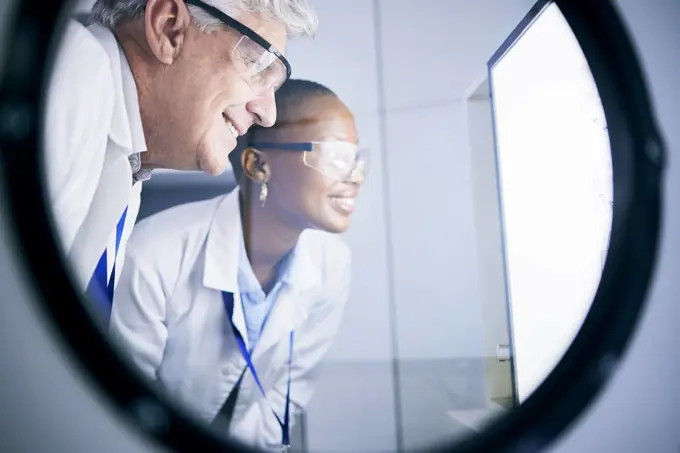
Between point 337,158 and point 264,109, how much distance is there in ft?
0.45

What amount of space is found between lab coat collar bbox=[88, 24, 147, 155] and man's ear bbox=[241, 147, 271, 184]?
16 cm

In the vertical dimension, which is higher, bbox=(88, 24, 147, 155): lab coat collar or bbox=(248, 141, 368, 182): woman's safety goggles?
bbox=(88, 24, 147, 155): lab coat collar

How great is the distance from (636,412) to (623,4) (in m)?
0.64

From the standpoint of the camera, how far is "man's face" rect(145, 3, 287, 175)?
2.59 ft

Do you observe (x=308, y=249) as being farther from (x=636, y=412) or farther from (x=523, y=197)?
(x=636, y=412)

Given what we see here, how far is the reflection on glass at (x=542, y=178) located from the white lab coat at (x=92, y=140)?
0.58m

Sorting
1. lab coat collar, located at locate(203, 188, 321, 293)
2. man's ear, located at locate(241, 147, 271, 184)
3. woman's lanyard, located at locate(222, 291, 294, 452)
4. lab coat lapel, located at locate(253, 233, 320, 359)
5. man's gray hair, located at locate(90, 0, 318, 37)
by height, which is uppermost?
man's gray hair, located at locate(90, 0, 318, 37)

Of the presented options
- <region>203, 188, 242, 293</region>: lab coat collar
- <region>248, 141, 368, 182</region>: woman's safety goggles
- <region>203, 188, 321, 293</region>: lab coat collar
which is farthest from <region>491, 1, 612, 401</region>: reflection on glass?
<region>203, 188, 242, 293</region>: lab coat collar

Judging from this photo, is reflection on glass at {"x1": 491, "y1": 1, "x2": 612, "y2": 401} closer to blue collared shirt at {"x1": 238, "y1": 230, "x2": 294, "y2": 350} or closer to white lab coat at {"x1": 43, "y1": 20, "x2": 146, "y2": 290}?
blue collared shirt at {"x1": 238, "y1": 230, "x2": 294, "y2": 350}

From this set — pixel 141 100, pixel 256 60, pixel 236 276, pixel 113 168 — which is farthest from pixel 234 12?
pixel 236 276

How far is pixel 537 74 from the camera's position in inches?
33.9

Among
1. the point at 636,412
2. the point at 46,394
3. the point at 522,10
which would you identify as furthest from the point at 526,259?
the point at 46,394

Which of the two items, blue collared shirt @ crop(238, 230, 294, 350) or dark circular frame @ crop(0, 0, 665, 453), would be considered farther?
blue collared shirt @ crop(238, 230, 294, 350)

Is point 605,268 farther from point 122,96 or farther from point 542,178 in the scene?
point 122,96
